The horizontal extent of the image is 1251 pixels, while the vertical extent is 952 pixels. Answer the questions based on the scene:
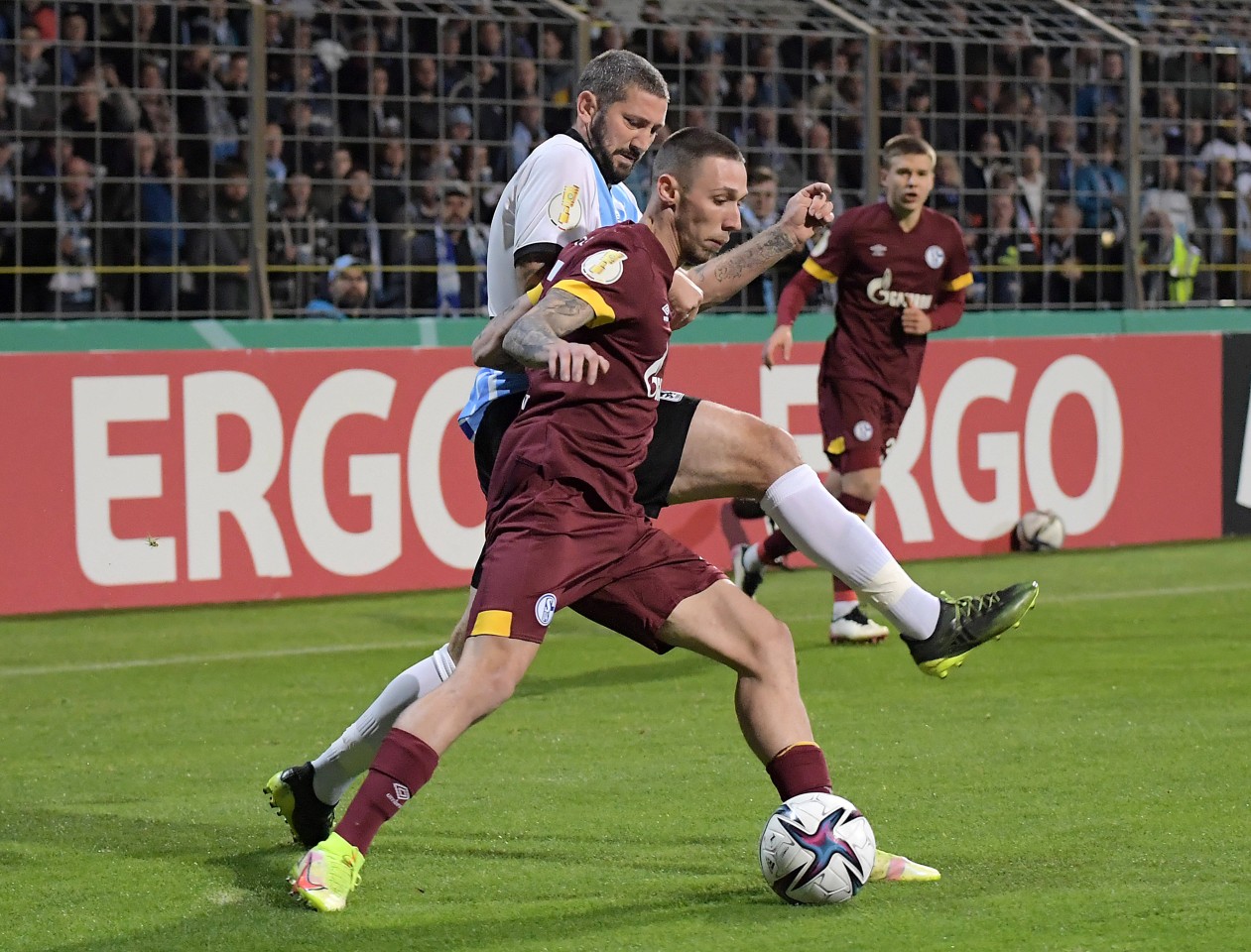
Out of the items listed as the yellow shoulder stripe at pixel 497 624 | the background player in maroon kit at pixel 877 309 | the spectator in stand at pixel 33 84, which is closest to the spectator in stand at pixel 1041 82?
the background player in maroon kit at pixel 877 309

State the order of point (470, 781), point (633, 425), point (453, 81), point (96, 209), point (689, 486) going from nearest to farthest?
point (633, 425) < point (689, 486) < point (470, 781) < point (96, 209) < point (453, 81)

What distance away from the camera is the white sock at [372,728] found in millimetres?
4699

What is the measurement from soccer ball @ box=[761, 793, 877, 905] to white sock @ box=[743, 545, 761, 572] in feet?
15.0

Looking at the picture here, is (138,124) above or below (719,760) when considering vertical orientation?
above

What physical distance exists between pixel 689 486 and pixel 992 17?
343 inches

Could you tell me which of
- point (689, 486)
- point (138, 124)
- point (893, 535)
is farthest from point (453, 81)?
point (689, 486)

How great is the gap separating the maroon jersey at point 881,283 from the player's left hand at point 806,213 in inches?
162

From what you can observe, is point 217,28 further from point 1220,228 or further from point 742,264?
point 1220,228

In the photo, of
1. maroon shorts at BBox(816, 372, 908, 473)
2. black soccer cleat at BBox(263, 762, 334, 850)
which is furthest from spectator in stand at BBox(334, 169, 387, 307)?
black soccer cleat at BBox(263, 762, 334, 850)

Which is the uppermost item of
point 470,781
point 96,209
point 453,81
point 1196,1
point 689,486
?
point 1196,1

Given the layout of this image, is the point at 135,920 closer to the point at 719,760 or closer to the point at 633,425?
the point at 633,425

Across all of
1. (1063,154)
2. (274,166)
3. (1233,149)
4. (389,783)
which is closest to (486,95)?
(274,166)

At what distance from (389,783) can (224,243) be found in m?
7.42

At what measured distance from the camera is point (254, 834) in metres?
5.15
